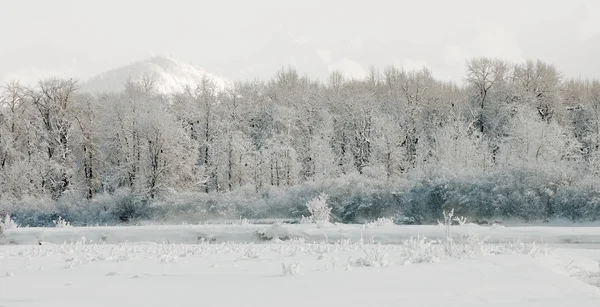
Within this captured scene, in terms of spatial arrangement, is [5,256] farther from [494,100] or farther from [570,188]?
[494,100]

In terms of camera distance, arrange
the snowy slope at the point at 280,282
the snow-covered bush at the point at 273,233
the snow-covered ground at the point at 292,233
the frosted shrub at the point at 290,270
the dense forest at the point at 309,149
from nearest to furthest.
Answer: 1. the snowy slope at the point at 280,282
2. the frosted shrub at the point at 290,270
3. the snow-covered ground at the point at 292,233
4. the snow-covered bush at the point at 273,233
5. the dense forest at the point at 309,149

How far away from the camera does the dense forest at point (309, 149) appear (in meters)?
34.9

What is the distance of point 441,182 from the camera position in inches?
1394

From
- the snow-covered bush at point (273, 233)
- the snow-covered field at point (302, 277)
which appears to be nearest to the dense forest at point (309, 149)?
the snow-covered bush at point (273, 233)

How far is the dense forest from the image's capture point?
34.9 m

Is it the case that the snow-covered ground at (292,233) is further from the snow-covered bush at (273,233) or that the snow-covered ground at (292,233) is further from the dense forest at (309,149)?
the dense forest at (309,149)

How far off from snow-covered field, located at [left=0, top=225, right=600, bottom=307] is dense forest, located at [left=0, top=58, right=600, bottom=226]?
18.7 meters

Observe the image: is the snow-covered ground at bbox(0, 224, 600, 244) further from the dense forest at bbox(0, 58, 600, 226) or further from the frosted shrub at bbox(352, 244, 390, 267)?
the dense forest at bbox(0, 58, 600, 226)

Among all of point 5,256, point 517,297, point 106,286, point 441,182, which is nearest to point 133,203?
point 441,182

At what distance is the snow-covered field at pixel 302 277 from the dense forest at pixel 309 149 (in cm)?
1873

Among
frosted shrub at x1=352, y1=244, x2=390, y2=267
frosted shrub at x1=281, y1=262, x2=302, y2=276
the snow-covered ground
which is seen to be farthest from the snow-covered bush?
frosted shrub at x1=281, y1=262, x2=302, y2=276

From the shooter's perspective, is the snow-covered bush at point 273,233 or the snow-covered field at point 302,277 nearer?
the snow-covered field at point 302,277

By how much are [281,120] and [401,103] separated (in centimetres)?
1338

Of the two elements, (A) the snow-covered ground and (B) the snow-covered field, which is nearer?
(B) the snow-covered field
